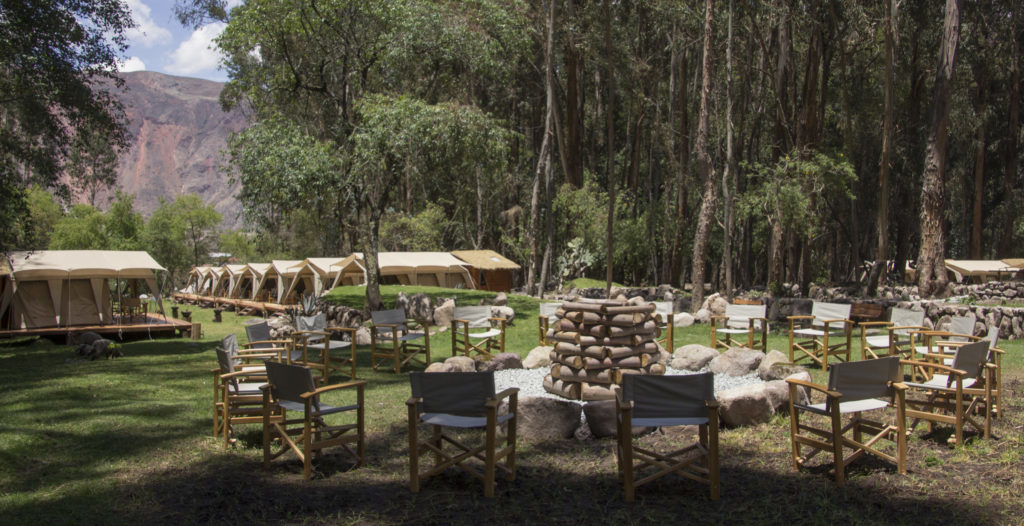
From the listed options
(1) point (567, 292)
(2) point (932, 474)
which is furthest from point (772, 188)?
(2) point (932, 474)

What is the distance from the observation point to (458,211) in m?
33.7

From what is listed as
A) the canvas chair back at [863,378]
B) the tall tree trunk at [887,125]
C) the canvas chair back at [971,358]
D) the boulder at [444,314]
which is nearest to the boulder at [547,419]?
the canvas chair back at [863,378]

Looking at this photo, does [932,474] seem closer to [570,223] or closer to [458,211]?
[570,223]

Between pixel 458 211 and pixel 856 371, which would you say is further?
pixel 458 211

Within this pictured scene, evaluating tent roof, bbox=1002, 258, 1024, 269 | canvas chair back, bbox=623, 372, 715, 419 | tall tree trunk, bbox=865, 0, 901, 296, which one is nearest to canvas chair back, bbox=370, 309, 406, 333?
canvas chair back, bbox=623, 372, 715, 419

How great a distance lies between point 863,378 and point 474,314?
20.2 feet

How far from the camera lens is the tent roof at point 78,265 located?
14.8 metres

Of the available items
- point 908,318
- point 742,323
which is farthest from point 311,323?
point 908,318

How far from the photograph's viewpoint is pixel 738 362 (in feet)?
25.3

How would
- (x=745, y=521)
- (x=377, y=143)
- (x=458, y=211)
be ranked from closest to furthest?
(x=745, y=521)
(x=377, y=143)
(x=458, y=211)

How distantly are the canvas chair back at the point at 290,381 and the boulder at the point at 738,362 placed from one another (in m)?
5.12

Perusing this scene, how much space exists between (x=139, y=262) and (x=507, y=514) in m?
15.9

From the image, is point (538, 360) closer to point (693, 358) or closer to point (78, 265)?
point (693, 358)

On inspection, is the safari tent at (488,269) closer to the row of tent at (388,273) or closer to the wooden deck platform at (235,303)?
the row of tent at (388,273)
